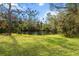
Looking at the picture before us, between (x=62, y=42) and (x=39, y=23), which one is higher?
(x=39, y=23)

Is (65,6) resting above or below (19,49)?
above

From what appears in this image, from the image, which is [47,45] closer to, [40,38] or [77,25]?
[40,38]

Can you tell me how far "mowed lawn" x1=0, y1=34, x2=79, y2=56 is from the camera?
3.09 m

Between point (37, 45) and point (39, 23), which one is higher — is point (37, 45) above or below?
below

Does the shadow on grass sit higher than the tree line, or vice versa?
the tree line

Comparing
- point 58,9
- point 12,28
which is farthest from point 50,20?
point 12,28

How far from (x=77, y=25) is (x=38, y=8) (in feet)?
1.04

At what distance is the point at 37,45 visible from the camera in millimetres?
3109

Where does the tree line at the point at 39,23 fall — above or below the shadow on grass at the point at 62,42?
above

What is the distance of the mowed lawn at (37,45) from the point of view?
10.2ft

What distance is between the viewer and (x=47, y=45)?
3111 millimetres

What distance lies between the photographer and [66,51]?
3100 mm

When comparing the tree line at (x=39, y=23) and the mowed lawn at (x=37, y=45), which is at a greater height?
the tree line at (x=39, y=23)

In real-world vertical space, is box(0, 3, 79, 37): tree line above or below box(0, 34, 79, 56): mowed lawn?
above
